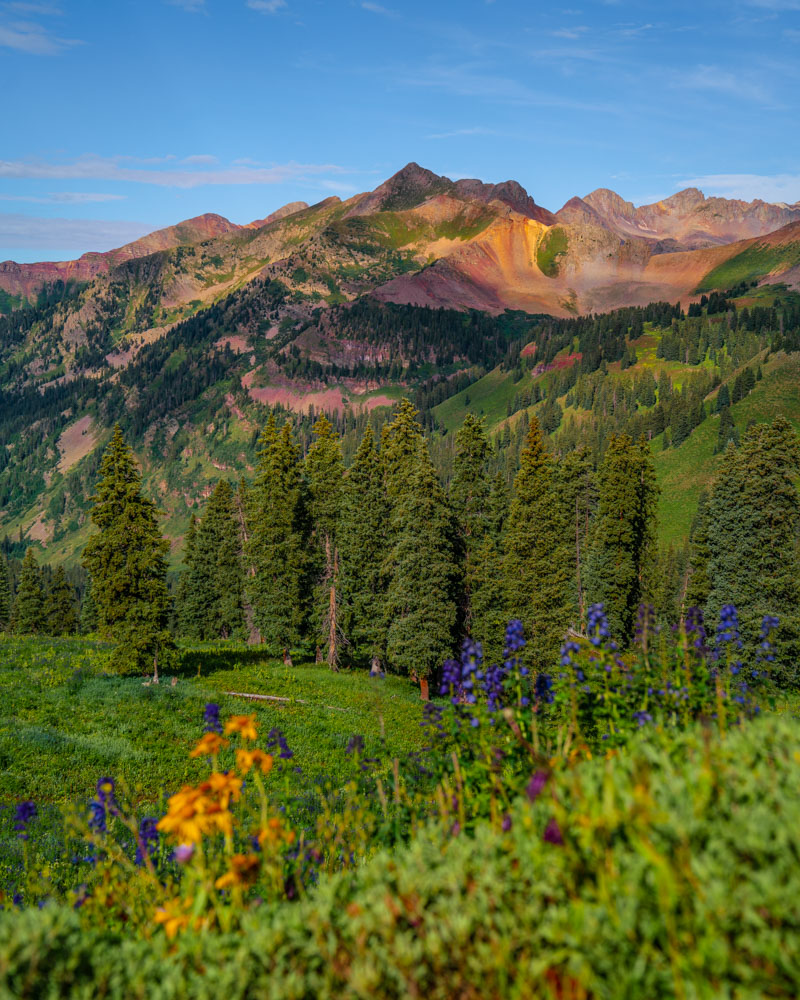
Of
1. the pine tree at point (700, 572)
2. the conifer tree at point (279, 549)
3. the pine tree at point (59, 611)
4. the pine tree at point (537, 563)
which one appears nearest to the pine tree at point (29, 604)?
the pine tree at point (59, 611)

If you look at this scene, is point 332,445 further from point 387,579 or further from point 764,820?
point 764,820

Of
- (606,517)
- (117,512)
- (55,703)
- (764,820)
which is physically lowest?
(55,703)

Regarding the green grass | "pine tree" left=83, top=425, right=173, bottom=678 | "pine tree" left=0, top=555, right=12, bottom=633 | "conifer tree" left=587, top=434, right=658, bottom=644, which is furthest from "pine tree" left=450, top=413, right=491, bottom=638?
"pine tree" left=0, top=555, right=12, bottom=633

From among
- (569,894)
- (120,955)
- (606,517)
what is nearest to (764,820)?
(569,894)

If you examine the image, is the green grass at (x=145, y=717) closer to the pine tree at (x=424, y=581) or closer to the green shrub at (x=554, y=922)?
the pine tree at (x=424, y=581)

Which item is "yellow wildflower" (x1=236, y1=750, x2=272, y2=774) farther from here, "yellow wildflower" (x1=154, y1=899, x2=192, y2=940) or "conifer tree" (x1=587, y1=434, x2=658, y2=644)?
"conifer tree" (x1=587, y1=434, x2=658, y2=644)

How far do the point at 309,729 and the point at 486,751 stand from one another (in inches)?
768

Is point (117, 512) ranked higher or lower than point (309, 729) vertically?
higher

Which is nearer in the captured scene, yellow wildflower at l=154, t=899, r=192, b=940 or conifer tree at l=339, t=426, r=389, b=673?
yellow wildflower at l=154, t=899, r=192, b=940

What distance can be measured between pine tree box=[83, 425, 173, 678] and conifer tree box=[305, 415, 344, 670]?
1296 cm

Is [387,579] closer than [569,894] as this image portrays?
No

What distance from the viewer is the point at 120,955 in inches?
129

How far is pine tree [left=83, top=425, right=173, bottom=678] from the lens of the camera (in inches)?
995

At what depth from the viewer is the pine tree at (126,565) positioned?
25.3 m
